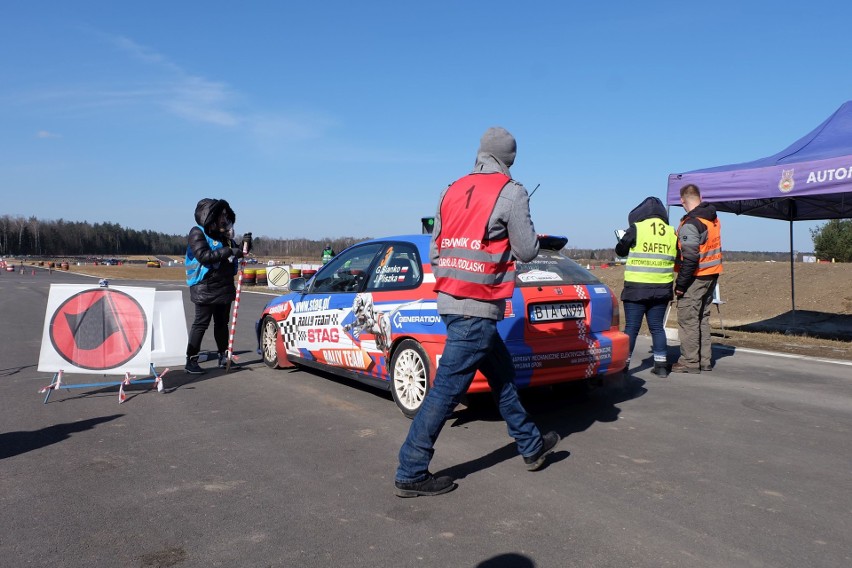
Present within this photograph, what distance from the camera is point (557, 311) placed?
5.33 metres

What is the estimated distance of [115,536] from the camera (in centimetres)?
319

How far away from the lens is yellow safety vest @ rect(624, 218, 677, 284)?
699 centimetres

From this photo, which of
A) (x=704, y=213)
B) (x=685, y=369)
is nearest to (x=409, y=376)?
(x=685, y=369)

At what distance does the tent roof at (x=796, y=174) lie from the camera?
895 cm

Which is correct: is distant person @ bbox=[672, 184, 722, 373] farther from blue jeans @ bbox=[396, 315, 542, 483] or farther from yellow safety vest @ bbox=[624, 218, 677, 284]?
blue jeans @ bbox=[396, 315, 542, 483]

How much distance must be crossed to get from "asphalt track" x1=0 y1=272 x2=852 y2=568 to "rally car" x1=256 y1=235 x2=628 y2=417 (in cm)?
39

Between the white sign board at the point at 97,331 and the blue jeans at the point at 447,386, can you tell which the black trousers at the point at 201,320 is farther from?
the blue jeans at the point at 447,386

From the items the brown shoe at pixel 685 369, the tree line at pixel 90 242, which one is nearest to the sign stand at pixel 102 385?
the brown shoe at pixel 685 369

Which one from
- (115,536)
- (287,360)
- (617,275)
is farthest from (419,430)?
(617,275)

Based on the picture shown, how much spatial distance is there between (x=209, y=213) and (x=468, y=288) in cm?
467

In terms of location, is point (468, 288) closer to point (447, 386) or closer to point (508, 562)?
point (447, 386)

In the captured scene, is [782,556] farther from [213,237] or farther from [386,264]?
[213,237]

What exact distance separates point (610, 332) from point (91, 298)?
16.4 ft

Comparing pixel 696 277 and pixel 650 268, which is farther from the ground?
pixel 650 268
